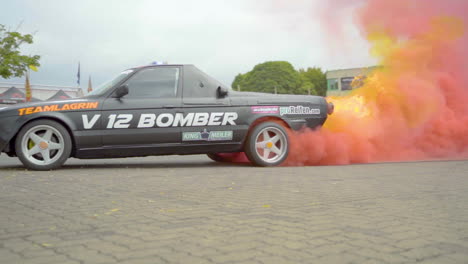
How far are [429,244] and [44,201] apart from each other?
361cm

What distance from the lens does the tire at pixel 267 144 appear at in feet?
29.4

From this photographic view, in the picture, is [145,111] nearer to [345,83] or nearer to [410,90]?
[410,90]

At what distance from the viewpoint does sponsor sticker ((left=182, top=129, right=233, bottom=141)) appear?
343 inches

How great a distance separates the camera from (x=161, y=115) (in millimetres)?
8602

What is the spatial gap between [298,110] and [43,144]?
4.41 metres

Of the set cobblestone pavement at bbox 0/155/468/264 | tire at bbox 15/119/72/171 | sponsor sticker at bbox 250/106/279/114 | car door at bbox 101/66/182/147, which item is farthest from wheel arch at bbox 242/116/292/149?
tire at bbox 15/119/72/171

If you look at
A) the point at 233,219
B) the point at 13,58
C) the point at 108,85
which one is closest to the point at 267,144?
the point at 108,85

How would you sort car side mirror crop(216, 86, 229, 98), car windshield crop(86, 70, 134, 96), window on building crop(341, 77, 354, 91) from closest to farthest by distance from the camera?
car windshield crop(86, 70, 134, 96)
car side mirror crop(216, 86, 229, 98)
window on building crop(341, 77, 354, 91)

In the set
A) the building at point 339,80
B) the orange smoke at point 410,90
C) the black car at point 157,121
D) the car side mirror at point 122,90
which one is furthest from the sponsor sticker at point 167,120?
the building at point 339,80

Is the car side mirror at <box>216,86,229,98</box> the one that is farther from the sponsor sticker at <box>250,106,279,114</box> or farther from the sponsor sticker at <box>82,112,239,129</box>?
the sponsor sticker at <box>250,106,279,114</box>

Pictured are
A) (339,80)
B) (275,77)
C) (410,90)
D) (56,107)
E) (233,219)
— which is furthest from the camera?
(339,80)

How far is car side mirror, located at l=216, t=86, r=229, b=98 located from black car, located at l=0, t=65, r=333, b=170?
0.04 metres

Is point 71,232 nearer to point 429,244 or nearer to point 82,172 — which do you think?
point 429,244

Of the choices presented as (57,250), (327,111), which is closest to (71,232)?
(57,250)
